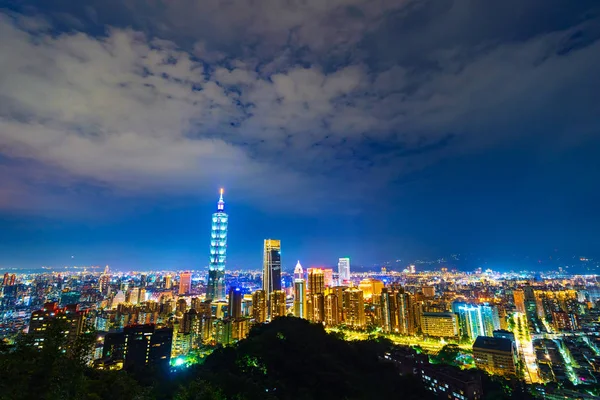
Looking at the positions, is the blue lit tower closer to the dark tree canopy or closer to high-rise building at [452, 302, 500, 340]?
high-rise building at [452, 302, 500, 340]

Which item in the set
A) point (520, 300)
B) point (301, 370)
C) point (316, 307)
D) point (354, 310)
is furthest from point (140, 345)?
point (520, 300)

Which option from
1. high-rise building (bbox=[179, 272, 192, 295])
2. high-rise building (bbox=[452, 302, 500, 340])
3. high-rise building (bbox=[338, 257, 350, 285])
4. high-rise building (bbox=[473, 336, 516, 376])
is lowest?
high-rise building (bbox=[473, 336, 516, 376])

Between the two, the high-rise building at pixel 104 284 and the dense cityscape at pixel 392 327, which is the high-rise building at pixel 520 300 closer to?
the dense cityscape at pixel 392 327

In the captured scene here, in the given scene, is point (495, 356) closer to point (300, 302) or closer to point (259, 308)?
point (300, 302)

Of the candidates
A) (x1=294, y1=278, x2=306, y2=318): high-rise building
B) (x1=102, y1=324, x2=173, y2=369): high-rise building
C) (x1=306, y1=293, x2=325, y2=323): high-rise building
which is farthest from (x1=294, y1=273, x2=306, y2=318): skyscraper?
(x1=102, y1=324, x2=173, y2=369): high-rise building

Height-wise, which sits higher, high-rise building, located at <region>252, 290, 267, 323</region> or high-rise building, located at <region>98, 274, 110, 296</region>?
high-rise building, located at <region>98, 274, 110, 296</region>

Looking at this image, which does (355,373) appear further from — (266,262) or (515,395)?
(266,262)

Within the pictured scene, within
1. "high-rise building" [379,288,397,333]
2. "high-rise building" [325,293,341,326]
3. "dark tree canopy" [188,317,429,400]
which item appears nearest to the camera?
"dark tree canopy" [188,317,429,400]

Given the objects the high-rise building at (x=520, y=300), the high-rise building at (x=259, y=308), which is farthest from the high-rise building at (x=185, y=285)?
the high-rise building at (x=520, y=300)
